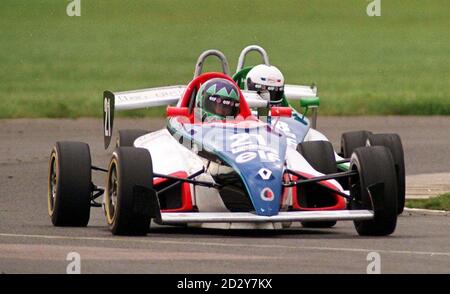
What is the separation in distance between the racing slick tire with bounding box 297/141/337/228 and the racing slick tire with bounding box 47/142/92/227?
2.14m

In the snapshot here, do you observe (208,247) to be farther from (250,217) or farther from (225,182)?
(225,182)

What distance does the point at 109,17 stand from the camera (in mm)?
54250

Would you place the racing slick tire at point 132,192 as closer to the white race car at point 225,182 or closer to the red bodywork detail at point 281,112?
the white race car at point 225,182

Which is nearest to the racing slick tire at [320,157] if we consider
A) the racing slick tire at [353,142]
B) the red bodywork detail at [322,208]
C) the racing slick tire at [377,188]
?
the red bodywork detail at [322,208]

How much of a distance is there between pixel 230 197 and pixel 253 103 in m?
3.34

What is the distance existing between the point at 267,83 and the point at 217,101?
123 inches

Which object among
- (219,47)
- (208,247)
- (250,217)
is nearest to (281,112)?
(250,217)

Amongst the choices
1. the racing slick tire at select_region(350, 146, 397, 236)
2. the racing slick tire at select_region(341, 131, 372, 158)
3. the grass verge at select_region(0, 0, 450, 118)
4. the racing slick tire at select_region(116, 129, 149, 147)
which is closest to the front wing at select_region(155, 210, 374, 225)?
the racing slick tire at select_region(350, 146, 397, 236)

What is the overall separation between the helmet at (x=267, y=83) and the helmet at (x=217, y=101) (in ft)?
9.57

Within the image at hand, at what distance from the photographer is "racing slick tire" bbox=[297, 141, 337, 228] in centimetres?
1689

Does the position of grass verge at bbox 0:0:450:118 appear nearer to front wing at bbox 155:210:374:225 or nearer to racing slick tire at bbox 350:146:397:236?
racing slick tire at bbox 350:146:397:236

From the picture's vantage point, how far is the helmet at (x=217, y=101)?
55.1 ft

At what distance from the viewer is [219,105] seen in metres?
16.8
